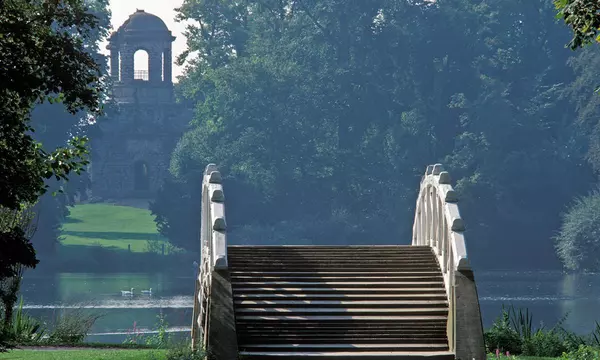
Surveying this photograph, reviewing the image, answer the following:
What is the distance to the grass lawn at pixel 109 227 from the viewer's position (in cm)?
7300

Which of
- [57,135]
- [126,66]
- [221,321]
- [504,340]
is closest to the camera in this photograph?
[221,321]

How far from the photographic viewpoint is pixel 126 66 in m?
91.1

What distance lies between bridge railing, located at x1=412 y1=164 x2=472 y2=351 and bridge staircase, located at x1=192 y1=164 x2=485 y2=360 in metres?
0.02

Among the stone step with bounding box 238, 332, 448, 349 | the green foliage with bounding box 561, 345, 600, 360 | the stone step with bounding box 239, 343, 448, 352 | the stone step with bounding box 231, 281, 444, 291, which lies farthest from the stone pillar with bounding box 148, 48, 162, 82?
the green foliage with bounding box 561, 345, 600, 360

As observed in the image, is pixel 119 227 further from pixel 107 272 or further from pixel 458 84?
pixel 458 84

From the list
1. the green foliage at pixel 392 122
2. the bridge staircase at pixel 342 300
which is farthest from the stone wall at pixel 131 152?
the bridge staircase at pixel 342 300

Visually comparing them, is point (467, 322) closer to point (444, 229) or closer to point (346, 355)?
point (346, 355)

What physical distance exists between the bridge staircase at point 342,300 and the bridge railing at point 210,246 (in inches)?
1.0

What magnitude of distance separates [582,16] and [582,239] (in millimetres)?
53305

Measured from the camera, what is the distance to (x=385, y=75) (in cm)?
7775

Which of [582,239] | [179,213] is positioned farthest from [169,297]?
[582,239]

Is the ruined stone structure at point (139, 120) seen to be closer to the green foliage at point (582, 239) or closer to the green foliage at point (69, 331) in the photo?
the green foliage at point (582, 239)

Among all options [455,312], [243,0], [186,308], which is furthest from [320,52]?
[455,312]

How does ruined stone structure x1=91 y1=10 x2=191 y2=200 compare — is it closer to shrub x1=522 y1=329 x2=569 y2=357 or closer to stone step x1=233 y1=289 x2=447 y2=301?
shrub x1=522 y1=329 x2=569 y2=357
